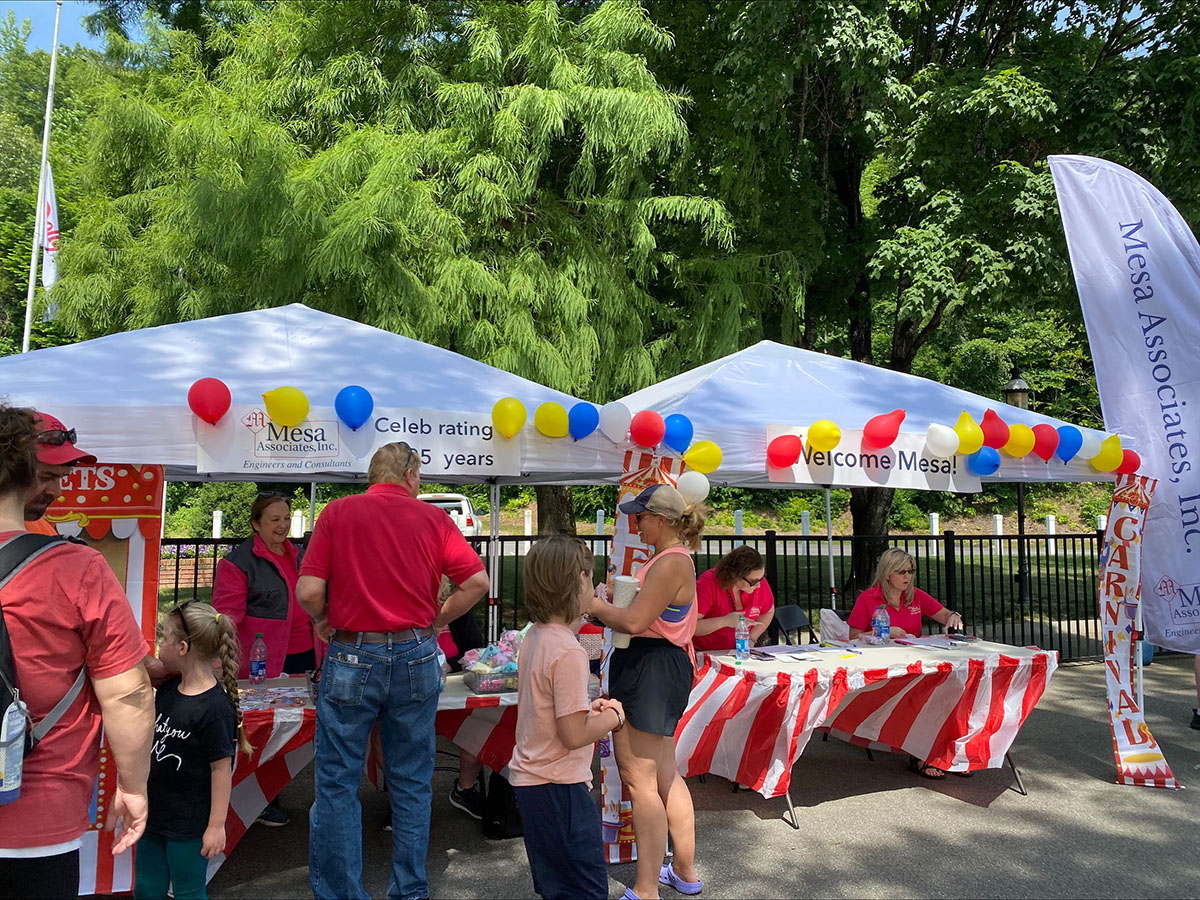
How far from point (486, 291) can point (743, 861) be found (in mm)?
6881

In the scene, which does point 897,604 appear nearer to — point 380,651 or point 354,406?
point 354,406

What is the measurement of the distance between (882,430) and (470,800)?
3274 millimetres

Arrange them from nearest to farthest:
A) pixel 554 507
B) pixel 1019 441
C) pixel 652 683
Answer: pixel 652 683 < pixel 1019 441 < pixel 554 507

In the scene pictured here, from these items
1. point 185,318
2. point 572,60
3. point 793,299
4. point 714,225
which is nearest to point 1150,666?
point 793,299

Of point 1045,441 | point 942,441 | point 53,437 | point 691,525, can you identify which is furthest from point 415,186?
point 53,437

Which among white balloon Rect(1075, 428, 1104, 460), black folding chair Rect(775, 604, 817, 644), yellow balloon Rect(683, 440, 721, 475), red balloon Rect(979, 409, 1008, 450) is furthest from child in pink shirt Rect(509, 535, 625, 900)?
white balloon Rect(1075, 428, 1104, 460)

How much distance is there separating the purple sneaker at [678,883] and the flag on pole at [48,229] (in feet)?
38.7

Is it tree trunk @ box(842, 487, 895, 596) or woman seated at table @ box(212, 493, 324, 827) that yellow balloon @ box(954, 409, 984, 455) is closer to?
woman seated at table @ box(212, 493, 324, 827)

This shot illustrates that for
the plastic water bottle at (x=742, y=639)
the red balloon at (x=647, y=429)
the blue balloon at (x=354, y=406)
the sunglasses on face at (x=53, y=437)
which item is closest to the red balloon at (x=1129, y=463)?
the plastic water bottle at (x=742, y=639)

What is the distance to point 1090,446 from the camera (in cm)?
629

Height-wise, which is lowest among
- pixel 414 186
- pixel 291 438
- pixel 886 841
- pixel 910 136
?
pixel 886 841

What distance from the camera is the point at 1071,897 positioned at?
4246 mm

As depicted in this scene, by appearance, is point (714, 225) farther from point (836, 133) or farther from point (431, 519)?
point (431, 519)

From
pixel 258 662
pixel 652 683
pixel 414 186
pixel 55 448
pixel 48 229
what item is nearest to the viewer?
pixel 55 448
